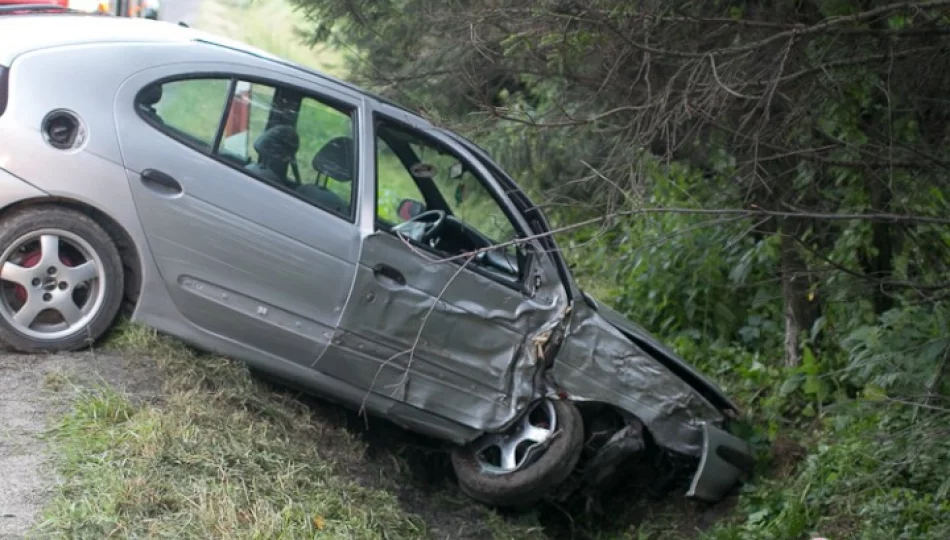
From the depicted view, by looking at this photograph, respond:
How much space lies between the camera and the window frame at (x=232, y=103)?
20.2 feet

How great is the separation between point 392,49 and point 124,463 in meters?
4.83

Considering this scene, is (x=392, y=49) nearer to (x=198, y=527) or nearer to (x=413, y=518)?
(x=413, y=518)

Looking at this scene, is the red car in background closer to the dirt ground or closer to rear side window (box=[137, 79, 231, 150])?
rear side window (box=[137, 79, 231, 150])

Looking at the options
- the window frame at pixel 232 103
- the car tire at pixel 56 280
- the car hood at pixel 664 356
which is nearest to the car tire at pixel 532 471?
the car hood at pixel 664 356

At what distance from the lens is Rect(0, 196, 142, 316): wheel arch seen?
5.93 meters

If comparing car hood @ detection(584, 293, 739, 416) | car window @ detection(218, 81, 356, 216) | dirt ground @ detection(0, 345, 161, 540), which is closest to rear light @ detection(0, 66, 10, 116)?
car window @ detection(218, 81, 356, 216)

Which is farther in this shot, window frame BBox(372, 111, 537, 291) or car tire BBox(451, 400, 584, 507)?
car tire BBox(451, 400, 584, 507)

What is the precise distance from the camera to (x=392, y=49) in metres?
9.27

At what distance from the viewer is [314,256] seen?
6.33 metres

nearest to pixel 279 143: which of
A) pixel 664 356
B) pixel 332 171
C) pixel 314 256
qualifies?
pixel 332 171

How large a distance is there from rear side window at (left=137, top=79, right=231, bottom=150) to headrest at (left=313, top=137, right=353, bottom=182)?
1.91 feet

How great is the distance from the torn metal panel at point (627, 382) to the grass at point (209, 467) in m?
1.00

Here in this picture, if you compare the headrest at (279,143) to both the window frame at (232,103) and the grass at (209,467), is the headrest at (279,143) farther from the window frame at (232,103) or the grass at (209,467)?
the grass at (209,467)

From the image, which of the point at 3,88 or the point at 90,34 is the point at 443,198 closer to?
the point at 90,34
